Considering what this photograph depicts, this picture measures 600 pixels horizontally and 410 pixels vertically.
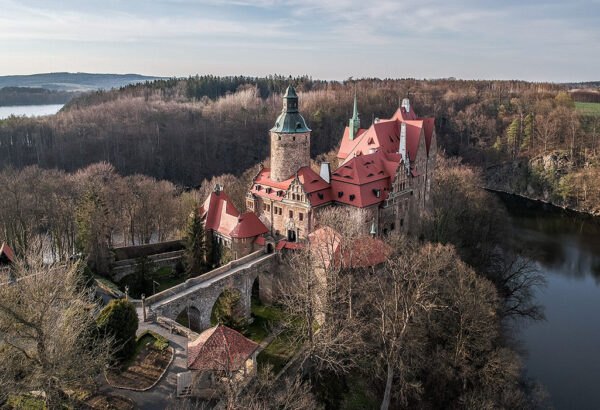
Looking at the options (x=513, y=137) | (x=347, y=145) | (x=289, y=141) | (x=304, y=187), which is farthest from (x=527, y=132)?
(x=304, y=187)

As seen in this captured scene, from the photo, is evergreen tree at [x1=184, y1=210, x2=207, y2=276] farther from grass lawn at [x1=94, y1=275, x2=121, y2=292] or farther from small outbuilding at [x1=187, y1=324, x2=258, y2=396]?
small outbuilding at [x1=187, y1=324, x2=258, y2=396]

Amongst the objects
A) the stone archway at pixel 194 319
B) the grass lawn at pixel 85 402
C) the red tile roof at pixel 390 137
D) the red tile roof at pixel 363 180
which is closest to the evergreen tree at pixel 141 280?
the stone archway at pixel 194 319

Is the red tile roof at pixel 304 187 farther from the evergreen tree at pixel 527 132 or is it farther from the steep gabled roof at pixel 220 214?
the evergreen tree at pixel 527 132

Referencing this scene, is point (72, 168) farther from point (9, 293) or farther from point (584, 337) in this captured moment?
point (584, 337)

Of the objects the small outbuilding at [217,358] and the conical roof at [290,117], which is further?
the conical roof at [290,117]

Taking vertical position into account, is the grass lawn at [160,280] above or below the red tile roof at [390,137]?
below

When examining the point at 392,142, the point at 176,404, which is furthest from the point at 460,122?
the point at 176,404

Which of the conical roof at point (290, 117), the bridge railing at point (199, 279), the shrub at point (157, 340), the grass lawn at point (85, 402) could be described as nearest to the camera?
the grass lawn at point (85, 402)

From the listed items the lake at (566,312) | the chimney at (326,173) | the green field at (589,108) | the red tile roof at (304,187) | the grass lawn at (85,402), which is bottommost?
the lake at (566,312)
